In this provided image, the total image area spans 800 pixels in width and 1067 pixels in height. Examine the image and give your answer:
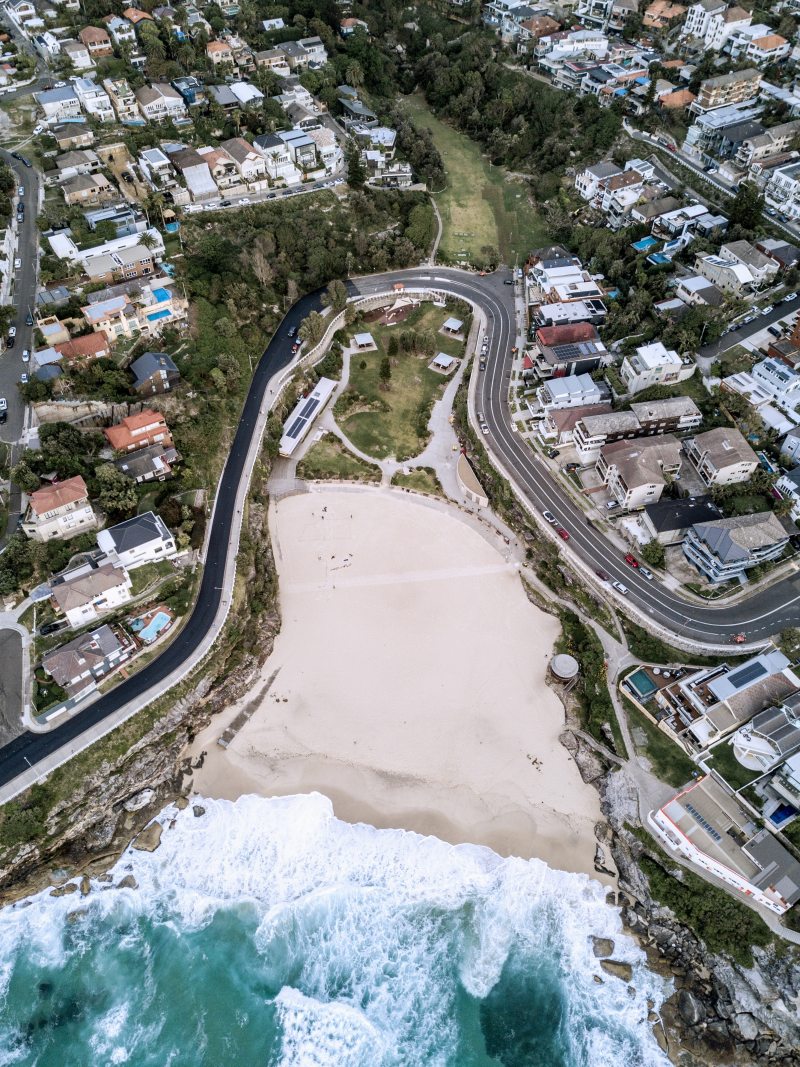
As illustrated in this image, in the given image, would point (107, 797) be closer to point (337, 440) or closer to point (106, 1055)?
point (106, 1055)

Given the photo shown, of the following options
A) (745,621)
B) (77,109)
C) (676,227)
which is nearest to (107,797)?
(745,621)

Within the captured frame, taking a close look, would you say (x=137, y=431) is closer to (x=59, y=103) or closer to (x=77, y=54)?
(x=59, y=103)

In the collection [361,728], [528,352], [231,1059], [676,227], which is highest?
[676,227]

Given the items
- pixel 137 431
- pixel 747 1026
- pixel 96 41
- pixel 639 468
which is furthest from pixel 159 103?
pixel 747 1026

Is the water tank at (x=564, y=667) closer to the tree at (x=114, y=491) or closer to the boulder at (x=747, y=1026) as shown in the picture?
the boulder at (x=747, y=1026)

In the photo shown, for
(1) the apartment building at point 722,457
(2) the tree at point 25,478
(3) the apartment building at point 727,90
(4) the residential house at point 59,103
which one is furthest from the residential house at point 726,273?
(4) the residential house at point 59,103

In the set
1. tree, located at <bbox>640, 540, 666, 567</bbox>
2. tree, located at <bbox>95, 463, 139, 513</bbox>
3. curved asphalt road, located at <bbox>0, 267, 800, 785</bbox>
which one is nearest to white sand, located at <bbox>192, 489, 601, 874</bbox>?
curved asphalt road, located at <bbox>0, 267, 800, 785</bbox>

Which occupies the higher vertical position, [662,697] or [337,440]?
[337,440]
